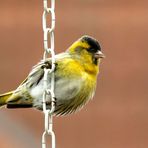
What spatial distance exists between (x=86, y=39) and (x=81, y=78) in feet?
0.65

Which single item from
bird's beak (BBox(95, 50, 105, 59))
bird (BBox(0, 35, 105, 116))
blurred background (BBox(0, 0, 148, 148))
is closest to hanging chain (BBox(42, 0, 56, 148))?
bird (BBox(0, 35, 105, 116))

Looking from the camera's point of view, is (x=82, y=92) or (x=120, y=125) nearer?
(x=82, y=92)

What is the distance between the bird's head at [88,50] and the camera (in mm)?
5180

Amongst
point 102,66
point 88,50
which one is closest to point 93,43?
point 88,50

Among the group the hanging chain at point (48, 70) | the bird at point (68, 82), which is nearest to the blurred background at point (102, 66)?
the bird at point (68, 82)

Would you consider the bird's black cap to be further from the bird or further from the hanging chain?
the hanging chain

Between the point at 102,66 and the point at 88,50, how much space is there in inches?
76.1

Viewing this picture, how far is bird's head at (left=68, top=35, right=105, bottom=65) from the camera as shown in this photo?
518cm

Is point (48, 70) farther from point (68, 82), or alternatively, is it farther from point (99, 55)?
point (99, 55)

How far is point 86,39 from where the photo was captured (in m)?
5.22

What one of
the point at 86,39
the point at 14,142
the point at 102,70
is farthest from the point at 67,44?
the point at 86,39

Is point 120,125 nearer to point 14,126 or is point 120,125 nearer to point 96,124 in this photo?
point 96,124

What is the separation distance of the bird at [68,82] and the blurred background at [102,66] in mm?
1655

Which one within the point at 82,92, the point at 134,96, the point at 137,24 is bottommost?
the point at 82,92
